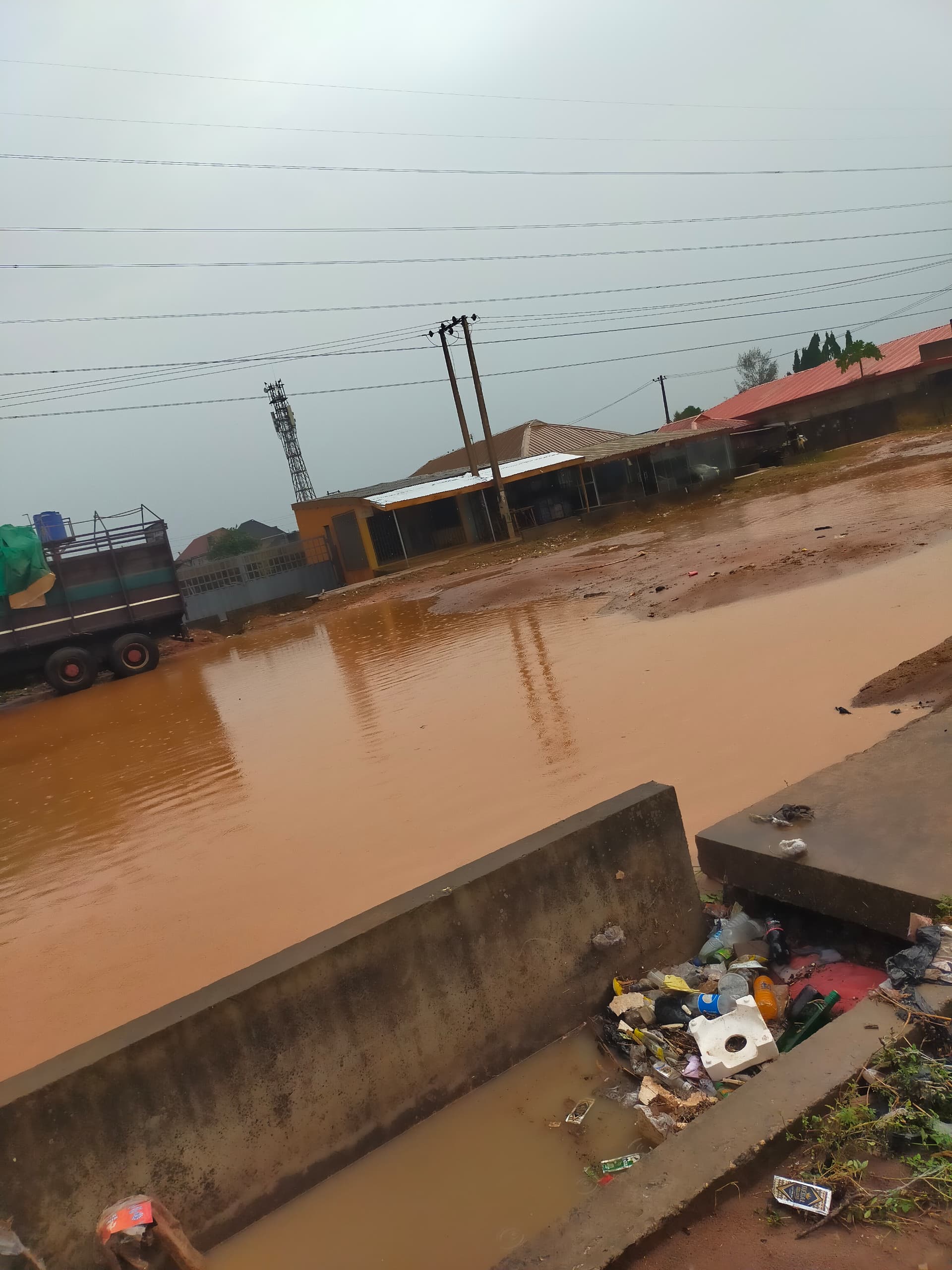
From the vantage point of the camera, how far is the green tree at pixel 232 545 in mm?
61378

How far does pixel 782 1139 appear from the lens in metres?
2.54

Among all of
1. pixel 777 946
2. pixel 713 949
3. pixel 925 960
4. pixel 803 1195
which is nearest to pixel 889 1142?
pixel 803 1195

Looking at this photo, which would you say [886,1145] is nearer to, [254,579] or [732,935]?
[732,935]

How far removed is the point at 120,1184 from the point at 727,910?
9.19 ft

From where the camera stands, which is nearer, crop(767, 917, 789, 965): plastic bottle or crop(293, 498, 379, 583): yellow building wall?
crop(767, 917, 789, 965): plastic bottle

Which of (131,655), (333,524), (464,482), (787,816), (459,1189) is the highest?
(464,482)

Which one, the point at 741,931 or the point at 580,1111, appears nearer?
the point at 580,1111

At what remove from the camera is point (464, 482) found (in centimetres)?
3466

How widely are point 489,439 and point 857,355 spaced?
17464 mm

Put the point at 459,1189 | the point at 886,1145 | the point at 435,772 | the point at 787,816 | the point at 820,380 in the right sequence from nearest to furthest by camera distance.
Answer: the point at 886,1145, the point at 459,1189, the point at 787,816, the point at 435,772, the point at 820,380

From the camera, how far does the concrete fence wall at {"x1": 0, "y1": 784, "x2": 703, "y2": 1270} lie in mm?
3051

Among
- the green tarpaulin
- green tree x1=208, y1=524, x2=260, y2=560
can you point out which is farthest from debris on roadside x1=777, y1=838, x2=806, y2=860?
green tree x1=208, y1=524, x2=260, y2=560

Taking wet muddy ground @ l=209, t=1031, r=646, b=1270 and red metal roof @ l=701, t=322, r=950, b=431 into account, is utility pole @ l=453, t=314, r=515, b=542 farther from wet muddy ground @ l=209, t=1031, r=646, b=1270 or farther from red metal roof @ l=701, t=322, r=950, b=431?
wet muddy ground @ l=209, t=1031, r=646, b=1270

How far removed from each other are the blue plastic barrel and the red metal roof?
3230 centimetres
